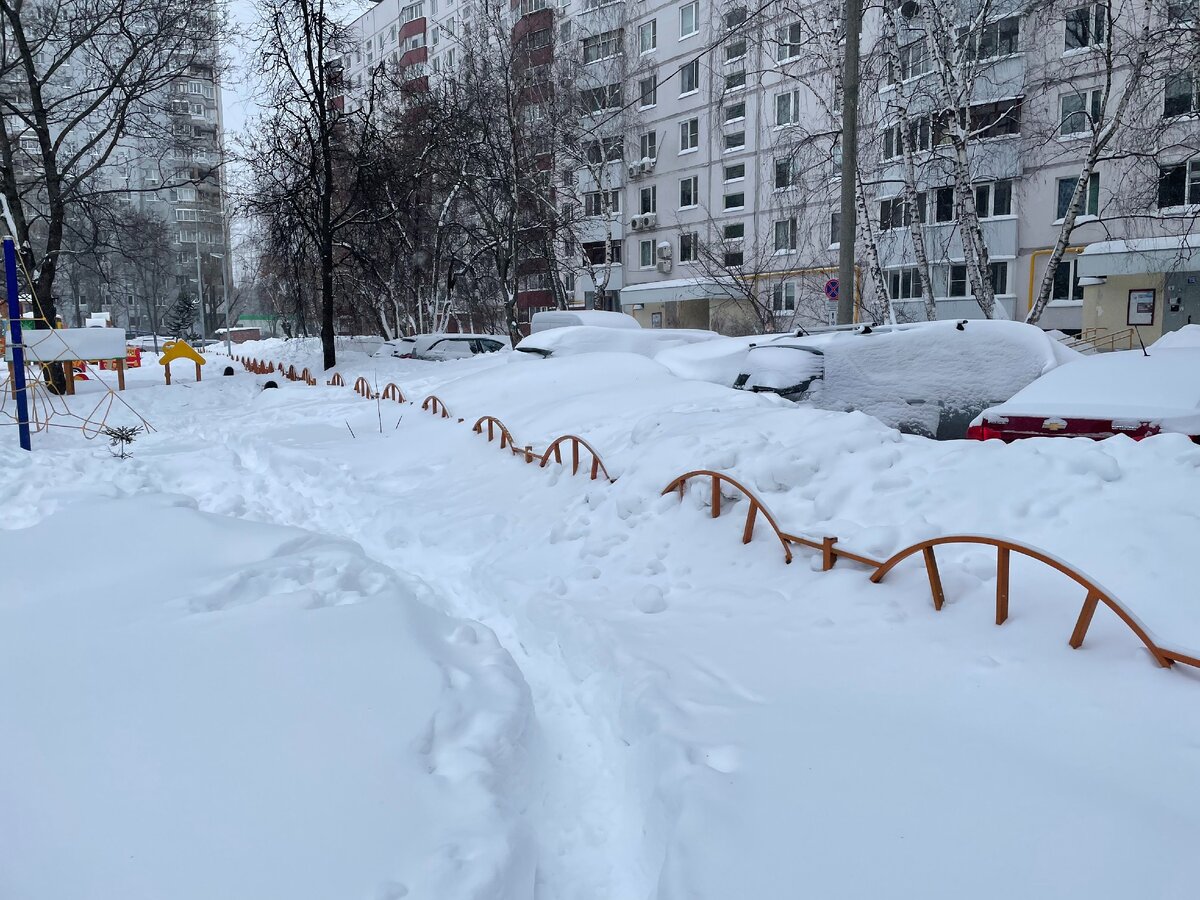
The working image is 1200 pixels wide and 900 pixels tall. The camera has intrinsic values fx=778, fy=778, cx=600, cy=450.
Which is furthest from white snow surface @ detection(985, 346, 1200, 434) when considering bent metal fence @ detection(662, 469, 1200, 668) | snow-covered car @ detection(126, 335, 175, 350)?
snow-covered car @ detection(126, 335, 175, 350)

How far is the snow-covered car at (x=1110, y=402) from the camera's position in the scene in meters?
5.05

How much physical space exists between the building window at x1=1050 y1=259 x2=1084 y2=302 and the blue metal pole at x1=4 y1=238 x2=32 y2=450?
26.5 m

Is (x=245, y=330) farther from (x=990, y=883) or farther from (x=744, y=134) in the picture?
(x=990, y=883)

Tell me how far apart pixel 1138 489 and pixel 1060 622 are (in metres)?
0.97

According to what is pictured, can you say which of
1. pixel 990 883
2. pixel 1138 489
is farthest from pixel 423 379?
pixel 990 883

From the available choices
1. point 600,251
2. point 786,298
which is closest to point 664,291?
point 786,298

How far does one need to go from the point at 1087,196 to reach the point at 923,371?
2264cm

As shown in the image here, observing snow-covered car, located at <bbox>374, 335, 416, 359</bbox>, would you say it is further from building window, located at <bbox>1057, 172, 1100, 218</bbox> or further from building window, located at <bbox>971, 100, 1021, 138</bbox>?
building window, located at <bbox>1057, 172, 1100, 218</bbox>

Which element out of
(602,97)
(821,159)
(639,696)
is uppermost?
(602,97)

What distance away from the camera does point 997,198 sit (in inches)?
1031

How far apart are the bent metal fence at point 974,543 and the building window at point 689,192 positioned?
109ft

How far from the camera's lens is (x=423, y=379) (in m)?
14.5

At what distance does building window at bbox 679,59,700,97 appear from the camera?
35.2m

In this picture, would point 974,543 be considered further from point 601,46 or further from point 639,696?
point 601,46
